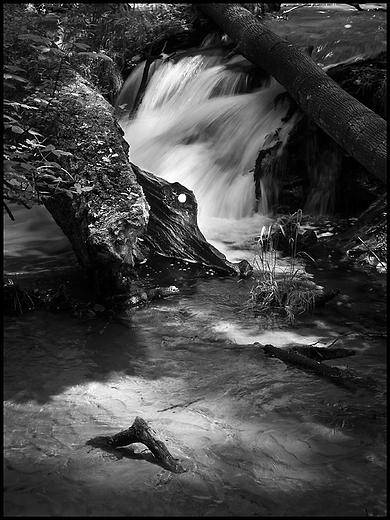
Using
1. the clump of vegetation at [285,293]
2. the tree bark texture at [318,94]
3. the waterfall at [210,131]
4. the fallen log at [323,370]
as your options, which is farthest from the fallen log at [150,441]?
the waterfall at [210,131]

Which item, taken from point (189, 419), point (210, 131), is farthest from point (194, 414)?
point (210, 131)

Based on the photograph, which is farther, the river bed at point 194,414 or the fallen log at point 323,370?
the fallen log at point 323,370

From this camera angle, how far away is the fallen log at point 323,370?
4105 mm

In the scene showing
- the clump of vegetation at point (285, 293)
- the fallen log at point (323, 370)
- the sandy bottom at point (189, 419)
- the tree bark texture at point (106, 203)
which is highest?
the tree bark texture at point (106, 203)

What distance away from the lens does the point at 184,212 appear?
21.9 feet

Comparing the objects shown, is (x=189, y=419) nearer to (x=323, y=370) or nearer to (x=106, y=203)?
(x=323, y=370)

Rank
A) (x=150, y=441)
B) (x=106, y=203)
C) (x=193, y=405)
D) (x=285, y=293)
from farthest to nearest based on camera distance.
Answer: (x=285, y=293) < (x=106, y=203) < (x=193, y=405) < (x=150, y=441)

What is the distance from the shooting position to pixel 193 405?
3916 mm

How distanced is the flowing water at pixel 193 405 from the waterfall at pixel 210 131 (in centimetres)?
152

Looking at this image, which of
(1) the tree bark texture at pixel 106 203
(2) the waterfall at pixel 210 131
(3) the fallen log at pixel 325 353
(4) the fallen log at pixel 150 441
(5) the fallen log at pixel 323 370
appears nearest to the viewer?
(4) the fallen log at pixel 150 441

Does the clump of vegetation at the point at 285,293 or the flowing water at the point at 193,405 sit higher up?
the clump of vegetation at the point at 285,293

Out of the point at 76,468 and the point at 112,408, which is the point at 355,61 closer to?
the point at 112,408

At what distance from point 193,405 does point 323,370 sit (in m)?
0.96

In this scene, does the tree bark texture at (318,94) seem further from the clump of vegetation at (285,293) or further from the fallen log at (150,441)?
the fallen log at (150,441)
